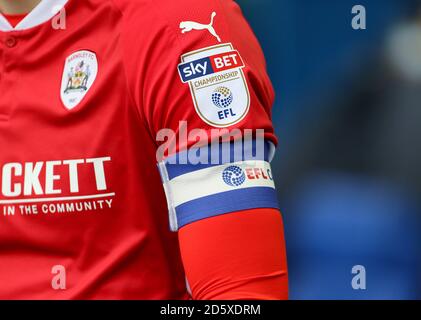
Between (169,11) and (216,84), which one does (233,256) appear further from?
(169,11)

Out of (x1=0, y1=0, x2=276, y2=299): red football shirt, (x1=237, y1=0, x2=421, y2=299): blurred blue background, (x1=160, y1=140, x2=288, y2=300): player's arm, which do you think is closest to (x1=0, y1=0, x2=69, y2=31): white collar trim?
(x1=0, y1=0, x2=276, y2=299): red football shirt

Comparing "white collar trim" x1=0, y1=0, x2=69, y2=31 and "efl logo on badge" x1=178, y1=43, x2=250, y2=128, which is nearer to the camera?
"efl logo on badge" x1=178, y1=43, x2=250, y2=128

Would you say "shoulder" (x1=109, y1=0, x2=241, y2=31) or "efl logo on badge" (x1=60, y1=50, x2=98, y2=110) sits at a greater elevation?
"shoulder" (x1=109, y1=0, x2=241, y2=31)

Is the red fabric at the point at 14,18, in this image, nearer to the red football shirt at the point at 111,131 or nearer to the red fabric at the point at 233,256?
the red football shirt at the point at 111,131

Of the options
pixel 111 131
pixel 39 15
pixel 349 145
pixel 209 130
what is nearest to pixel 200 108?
pixel 209 130

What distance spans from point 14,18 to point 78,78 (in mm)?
165

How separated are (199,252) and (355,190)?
4.32 ft

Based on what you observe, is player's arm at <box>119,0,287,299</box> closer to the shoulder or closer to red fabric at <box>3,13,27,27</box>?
the shoulder

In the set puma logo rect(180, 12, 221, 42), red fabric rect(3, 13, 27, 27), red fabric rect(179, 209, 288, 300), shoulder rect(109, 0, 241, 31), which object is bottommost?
red fabric rect(179, 209, 288, 300)

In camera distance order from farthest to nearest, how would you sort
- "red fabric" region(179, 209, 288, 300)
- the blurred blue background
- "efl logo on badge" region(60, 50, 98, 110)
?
the blurred blue background, "efl logo on badge" region(60, 50, 98, 110), "red fabric" region(179, 209, 288, 300)

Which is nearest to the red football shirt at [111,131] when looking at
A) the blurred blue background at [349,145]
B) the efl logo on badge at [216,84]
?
the efl logo on badge at [216,84]

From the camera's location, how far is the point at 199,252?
104cm

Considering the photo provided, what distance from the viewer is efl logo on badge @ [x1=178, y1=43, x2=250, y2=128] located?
1.06 meters

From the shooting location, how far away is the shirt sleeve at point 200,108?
3.43ft
